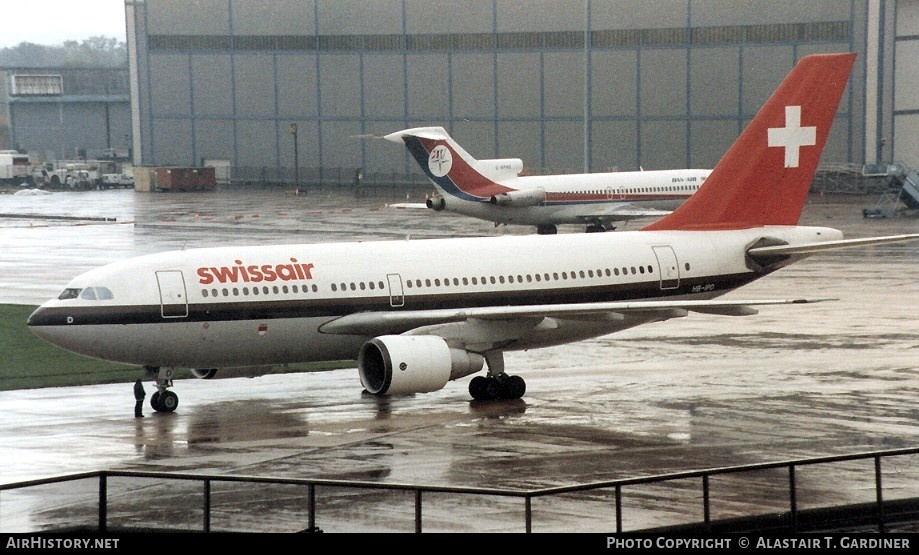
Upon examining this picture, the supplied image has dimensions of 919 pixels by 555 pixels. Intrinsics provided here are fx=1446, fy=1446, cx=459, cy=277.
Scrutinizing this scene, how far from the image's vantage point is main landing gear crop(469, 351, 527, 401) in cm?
3300

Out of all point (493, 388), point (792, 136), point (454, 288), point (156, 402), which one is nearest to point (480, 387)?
point (493, 388)

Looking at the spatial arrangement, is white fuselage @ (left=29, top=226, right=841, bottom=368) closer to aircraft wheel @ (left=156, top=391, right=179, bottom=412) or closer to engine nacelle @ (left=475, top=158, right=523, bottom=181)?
aircraft wheel @ (left=156, top=391, right=179, bottom=412)

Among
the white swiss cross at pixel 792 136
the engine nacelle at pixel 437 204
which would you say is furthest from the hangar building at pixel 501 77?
the white swiss cross at pixel 792 136

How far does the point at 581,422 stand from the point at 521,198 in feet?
142

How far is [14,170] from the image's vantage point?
136500 millimetres

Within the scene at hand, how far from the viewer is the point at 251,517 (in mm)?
18375

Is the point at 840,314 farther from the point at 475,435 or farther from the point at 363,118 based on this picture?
the point at 363,118

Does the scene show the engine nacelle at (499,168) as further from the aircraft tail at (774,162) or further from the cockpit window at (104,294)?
the cockpit window at (104,294)

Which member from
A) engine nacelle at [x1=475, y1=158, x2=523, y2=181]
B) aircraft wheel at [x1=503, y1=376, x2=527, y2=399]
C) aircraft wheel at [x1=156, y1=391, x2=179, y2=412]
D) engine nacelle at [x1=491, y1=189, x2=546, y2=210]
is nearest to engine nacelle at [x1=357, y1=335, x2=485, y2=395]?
aircraft wheel at [x1=503, y1=376, x2=527, y2=399]

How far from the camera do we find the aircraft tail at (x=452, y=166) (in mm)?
70562

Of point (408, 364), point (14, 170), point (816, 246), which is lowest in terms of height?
point (408, 364)

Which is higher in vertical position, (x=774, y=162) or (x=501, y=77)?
(x=501, y=77)

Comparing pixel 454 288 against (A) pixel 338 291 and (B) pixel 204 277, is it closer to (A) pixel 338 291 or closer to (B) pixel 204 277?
(A) pixel 338 291

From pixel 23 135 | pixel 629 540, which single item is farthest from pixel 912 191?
pixel 23 135
